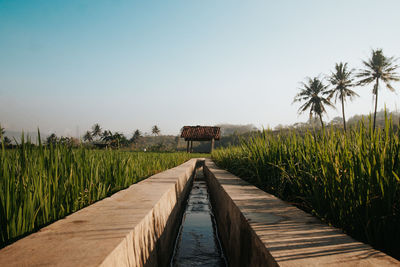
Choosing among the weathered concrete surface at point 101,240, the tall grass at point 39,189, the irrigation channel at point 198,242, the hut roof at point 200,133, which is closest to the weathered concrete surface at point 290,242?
the irrigation channel at point 198,242

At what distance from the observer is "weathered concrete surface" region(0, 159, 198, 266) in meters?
1.13

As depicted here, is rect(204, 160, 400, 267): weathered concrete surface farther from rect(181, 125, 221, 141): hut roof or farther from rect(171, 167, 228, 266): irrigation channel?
rect(181, 125, 221, 141): hut roof

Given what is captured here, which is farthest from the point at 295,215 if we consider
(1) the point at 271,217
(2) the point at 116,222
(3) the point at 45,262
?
(3) the point at 45,262

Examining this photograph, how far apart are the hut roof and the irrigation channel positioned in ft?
60.3

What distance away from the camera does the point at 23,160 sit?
1.83 metres

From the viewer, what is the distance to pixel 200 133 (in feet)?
80.0

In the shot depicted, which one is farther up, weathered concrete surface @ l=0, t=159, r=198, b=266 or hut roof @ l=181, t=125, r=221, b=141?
hut roof @ l=181, t=125, r=221, b=141

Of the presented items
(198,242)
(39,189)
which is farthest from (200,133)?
(39,189)

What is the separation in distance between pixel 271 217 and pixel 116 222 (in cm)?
120

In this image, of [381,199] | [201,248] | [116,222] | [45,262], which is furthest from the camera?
[201,248]

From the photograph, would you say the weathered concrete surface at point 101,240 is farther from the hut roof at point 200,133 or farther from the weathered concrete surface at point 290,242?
the hut roof at point 200,133

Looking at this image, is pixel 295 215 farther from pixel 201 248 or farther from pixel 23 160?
pixel 23 160

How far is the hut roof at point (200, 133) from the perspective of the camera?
77.3 feet

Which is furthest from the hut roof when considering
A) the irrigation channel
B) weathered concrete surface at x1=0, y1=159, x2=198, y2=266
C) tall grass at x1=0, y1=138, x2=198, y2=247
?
weathered concrete surface at x1=0, y1=159, x2=198, y2=266
